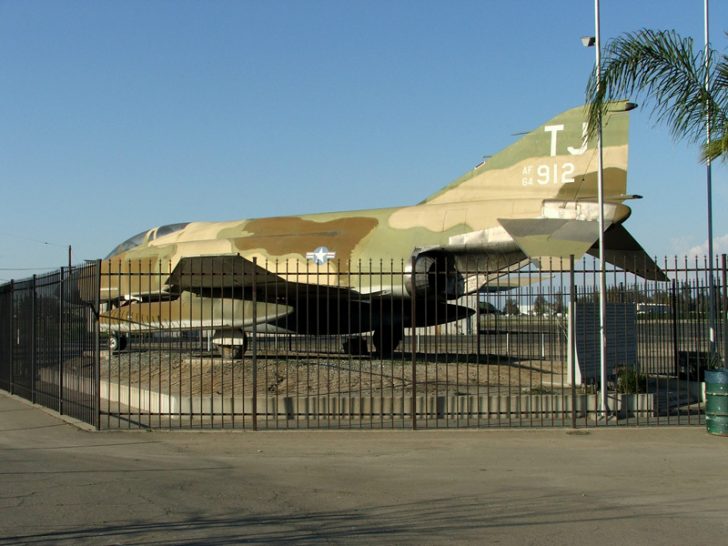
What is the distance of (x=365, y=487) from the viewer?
26.2 feet

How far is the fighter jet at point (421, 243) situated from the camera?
715 inches

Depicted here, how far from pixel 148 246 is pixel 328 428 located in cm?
1422

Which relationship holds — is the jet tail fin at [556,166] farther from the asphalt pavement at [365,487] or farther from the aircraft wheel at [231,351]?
the asphalt pavement at [365,487]

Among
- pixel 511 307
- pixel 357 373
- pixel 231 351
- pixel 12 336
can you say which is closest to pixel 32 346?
pixel 12 336

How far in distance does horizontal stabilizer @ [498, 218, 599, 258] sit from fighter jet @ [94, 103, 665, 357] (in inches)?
1.4

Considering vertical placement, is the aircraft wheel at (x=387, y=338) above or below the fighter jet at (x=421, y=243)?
below

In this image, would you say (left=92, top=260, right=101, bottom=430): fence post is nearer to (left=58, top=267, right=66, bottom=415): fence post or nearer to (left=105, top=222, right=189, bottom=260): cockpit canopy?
(left=58, top=267, right=66, bottom=415): fence post

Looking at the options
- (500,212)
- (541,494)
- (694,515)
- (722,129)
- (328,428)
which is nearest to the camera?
(694,515)

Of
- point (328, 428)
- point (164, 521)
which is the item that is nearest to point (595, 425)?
point (328, 428)

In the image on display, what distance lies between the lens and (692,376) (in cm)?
1714

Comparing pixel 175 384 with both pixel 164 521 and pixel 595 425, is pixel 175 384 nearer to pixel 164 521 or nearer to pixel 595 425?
pixel 595 425

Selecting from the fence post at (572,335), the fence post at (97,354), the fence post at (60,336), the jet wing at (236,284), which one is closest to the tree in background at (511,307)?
the fence post at (572,335)

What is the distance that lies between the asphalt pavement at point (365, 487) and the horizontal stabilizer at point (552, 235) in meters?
5.11

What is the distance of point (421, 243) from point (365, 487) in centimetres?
1252
